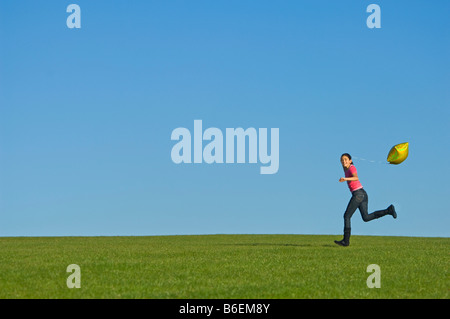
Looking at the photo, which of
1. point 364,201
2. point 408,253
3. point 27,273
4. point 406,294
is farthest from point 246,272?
point 364,201

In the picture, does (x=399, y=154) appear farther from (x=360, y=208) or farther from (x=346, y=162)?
(x=360, y=208)

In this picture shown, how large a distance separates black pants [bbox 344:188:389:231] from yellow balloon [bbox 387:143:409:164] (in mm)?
1439

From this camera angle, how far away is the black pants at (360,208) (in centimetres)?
1889

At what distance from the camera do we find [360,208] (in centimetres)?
1905

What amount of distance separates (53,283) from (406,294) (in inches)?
260

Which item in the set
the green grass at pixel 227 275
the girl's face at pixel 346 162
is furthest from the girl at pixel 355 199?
the green grass at pixel 227 275

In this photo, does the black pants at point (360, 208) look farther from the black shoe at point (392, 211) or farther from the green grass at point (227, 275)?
the green grass at point (227, 275)

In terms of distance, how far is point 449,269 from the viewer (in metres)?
13.3

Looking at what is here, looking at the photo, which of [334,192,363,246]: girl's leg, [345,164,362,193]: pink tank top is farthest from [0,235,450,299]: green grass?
[345,164,362,193]: pink tank top

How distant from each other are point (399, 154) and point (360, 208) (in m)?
2.23

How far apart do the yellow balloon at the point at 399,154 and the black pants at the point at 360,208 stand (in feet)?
4.72

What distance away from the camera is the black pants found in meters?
18.9

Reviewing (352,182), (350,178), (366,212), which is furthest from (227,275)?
(366,212)
